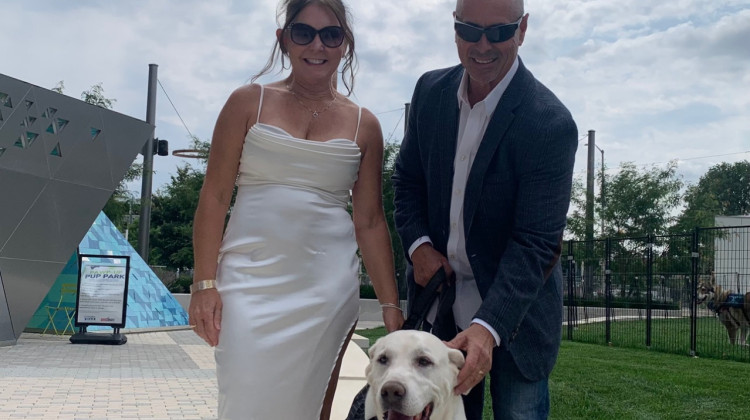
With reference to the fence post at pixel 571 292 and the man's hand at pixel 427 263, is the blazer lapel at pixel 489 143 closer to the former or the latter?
the man's hand at pixel 427 263

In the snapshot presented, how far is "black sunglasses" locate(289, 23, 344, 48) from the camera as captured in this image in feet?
11.8

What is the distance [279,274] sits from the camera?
359cm

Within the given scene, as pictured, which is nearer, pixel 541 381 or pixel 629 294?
pixel 541 381

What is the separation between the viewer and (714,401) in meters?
9.07

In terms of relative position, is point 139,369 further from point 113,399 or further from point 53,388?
point 113,399

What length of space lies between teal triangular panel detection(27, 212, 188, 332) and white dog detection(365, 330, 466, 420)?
1660 centimetres

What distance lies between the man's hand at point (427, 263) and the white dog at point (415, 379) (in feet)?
1.00

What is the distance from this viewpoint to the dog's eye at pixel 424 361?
3087 mm

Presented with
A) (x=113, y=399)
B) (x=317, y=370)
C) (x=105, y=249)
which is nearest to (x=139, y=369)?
(x=113, y=399)

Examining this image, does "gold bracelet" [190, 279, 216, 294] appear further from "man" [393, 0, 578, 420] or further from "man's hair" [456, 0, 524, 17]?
"man's hair" [456, 0, 524, 17]

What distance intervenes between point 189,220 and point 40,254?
2295 cm

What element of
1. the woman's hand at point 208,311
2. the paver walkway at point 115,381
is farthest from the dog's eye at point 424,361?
the paver walkway at point 115,381

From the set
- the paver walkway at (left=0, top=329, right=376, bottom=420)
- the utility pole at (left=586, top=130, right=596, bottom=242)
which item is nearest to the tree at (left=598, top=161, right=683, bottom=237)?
the utility pole at (left=586, top=130, right=596, bottom=242)

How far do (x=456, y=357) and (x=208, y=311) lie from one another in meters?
1.12
